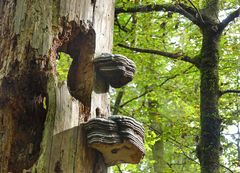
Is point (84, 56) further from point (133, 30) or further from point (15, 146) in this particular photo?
point (133, 30)

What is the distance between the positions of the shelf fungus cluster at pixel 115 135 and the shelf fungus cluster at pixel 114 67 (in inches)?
16.2

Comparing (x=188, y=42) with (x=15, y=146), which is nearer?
(x=15, y=146)

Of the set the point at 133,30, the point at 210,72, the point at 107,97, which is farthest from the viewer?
the point at 133,30

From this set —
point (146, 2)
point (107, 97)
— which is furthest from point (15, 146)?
point (146, 2)

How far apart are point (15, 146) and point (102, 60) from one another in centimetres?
80

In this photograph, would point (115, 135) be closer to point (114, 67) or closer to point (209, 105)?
point (114, 67)

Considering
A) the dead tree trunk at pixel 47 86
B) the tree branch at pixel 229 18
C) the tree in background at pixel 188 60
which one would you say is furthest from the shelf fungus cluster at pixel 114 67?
the tree branch at pixel 229 18

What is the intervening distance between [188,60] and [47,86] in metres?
5.17

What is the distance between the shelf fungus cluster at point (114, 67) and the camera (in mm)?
2756

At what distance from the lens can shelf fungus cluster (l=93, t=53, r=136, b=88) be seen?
2.76 metres

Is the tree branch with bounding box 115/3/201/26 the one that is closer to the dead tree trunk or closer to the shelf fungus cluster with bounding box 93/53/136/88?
the dead tree trunk

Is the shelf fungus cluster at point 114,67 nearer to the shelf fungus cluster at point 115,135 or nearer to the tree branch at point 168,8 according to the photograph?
the shelf fungus cluster at point 115,135

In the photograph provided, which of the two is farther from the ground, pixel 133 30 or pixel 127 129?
pixel 133 30

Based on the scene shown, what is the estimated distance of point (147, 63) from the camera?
30.6 feet
